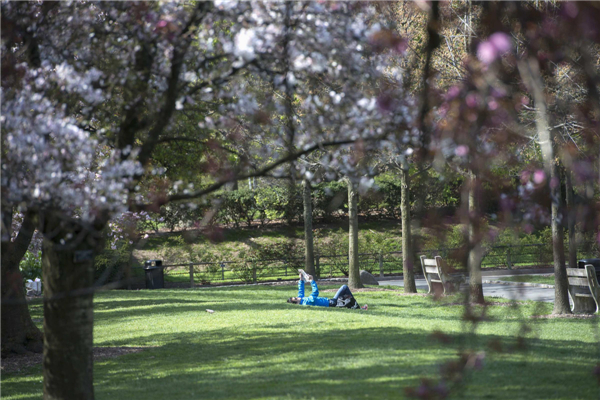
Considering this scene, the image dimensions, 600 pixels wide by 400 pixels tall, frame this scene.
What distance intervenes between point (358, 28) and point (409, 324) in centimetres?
653

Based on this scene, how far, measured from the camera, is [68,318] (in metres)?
5.28

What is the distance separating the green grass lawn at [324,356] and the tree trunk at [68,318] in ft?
4.09

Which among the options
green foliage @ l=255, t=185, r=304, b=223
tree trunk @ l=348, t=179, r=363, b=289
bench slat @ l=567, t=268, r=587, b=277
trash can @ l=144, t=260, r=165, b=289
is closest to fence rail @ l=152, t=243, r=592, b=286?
trash can @ l=144, t=260, r=165, b=289

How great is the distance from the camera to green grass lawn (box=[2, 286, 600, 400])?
19.7 ft

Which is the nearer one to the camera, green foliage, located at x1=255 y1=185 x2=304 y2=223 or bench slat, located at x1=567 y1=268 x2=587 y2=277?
bench slat, located at x1=567 y1=268 x2=587 y2=277

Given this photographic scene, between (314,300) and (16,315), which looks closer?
(16,315)

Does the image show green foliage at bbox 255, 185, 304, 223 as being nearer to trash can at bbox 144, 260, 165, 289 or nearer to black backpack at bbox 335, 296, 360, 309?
trash can at bbox 144, 260, 165, 289

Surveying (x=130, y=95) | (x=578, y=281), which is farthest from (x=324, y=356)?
(x=578, y=281)

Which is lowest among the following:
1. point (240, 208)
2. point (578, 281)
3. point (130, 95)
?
point (578, 281)

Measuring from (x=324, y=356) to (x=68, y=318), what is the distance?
337 cm

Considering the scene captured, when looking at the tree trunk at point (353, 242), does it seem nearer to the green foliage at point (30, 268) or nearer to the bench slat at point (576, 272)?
the bench slat at point (576, 272)

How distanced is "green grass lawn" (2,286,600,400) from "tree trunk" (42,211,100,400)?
1.25 m

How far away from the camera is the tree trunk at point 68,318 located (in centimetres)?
527

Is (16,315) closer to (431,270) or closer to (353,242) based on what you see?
(353,242)
